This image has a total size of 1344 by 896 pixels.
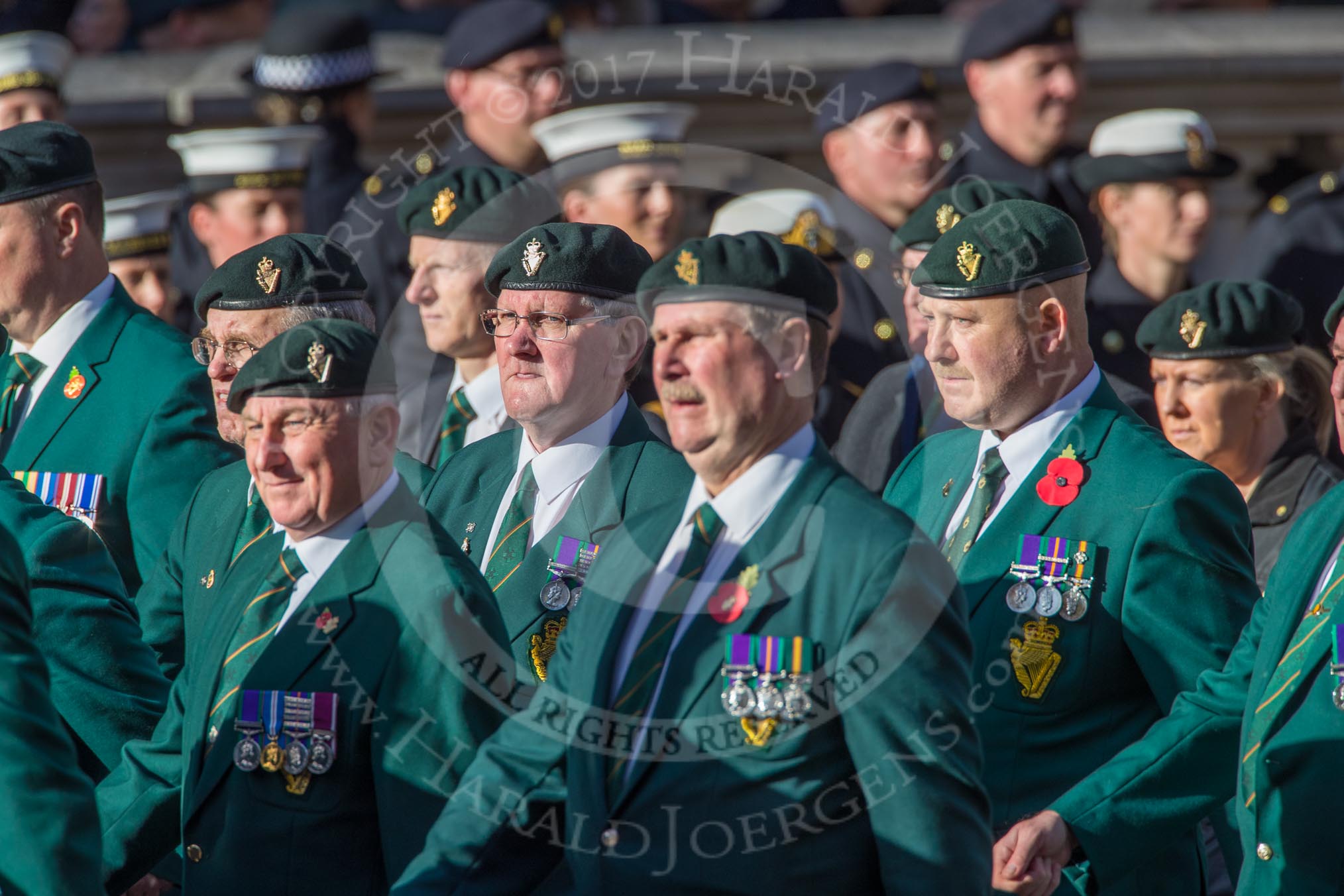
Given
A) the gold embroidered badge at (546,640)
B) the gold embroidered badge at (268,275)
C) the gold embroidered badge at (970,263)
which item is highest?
the gold embroidered badge at (268,275)

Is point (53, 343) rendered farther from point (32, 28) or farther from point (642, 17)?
point (642, 17)

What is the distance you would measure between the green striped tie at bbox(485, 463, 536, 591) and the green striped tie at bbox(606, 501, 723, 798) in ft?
3.80

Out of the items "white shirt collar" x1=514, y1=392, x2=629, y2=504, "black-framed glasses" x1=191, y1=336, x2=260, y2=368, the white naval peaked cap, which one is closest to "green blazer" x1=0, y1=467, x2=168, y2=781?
"black-framed glasses" x1=191, y1=336, x2=260, y2=368

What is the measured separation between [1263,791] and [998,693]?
67 cm

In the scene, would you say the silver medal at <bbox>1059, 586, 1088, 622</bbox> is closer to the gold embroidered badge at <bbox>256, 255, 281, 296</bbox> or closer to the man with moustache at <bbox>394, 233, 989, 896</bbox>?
the man with moustache at <bbox>394, 233, 989, 896</bbox>

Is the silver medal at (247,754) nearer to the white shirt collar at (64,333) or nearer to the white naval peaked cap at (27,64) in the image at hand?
the white shirt collar at (64,333)

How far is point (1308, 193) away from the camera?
8406mm

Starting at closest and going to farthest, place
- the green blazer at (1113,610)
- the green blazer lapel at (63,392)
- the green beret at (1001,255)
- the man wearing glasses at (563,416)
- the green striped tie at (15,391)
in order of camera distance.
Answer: the green blazer at (1113,610) → the green beret at (1001,255) → the man wearing glasses at (563,416) → the green blazer lapel at (63,392) → the green striped tie at (15,391)

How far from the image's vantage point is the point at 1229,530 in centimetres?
463

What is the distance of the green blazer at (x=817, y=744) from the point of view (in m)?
3.68

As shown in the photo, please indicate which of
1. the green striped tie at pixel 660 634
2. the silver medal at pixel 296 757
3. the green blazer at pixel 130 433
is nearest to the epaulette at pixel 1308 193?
the green blazer at pixel 130 433

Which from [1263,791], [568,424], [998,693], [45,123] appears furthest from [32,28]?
[1263,791]

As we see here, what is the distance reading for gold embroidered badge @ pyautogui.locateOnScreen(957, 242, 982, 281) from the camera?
4.70 m

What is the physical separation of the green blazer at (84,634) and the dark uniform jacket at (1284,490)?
3.14 metres
